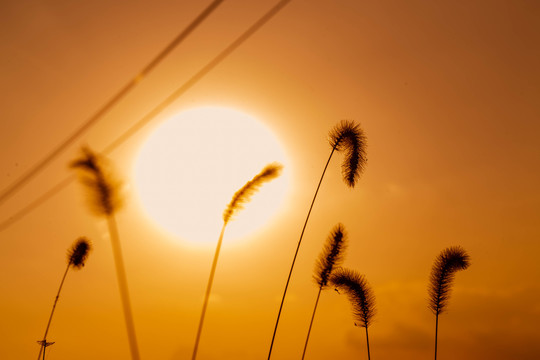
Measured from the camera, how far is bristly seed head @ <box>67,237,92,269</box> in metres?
9.95

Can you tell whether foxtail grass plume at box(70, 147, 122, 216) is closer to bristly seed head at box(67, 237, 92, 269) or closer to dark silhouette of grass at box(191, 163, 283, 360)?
dark silhouette of grass at box(191, 163, 283, 360)

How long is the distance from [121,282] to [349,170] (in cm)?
502

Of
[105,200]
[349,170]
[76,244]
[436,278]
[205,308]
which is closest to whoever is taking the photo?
[105,200]

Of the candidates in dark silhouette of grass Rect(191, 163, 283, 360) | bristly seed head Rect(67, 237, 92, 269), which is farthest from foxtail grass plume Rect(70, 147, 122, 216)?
bristly seed head Rect(67, 237, 92, 269)

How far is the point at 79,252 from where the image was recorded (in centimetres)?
1011

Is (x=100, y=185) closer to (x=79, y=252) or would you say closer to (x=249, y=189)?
(x=249, y=189)

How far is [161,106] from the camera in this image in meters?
3.52

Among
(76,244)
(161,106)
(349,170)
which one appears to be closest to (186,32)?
(161,106)

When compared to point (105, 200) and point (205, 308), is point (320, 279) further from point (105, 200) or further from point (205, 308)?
point (105, 200)

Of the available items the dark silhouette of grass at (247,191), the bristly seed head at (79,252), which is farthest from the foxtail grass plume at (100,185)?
the bristly seed head at (79,252)

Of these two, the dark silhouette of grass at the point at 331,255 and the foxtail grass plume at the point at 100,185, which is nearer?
the foxtail grass plume at the point at 100,185

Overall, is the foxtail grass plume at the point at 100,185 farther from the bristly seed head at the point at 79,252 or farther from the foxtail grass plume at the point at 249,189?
the bristly seed head at the point at 79,252

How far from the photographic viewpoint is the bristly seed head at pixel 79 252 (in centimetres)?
995

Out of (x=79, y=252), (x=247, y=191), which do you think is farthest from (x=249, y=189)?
(x=79, y=252)
